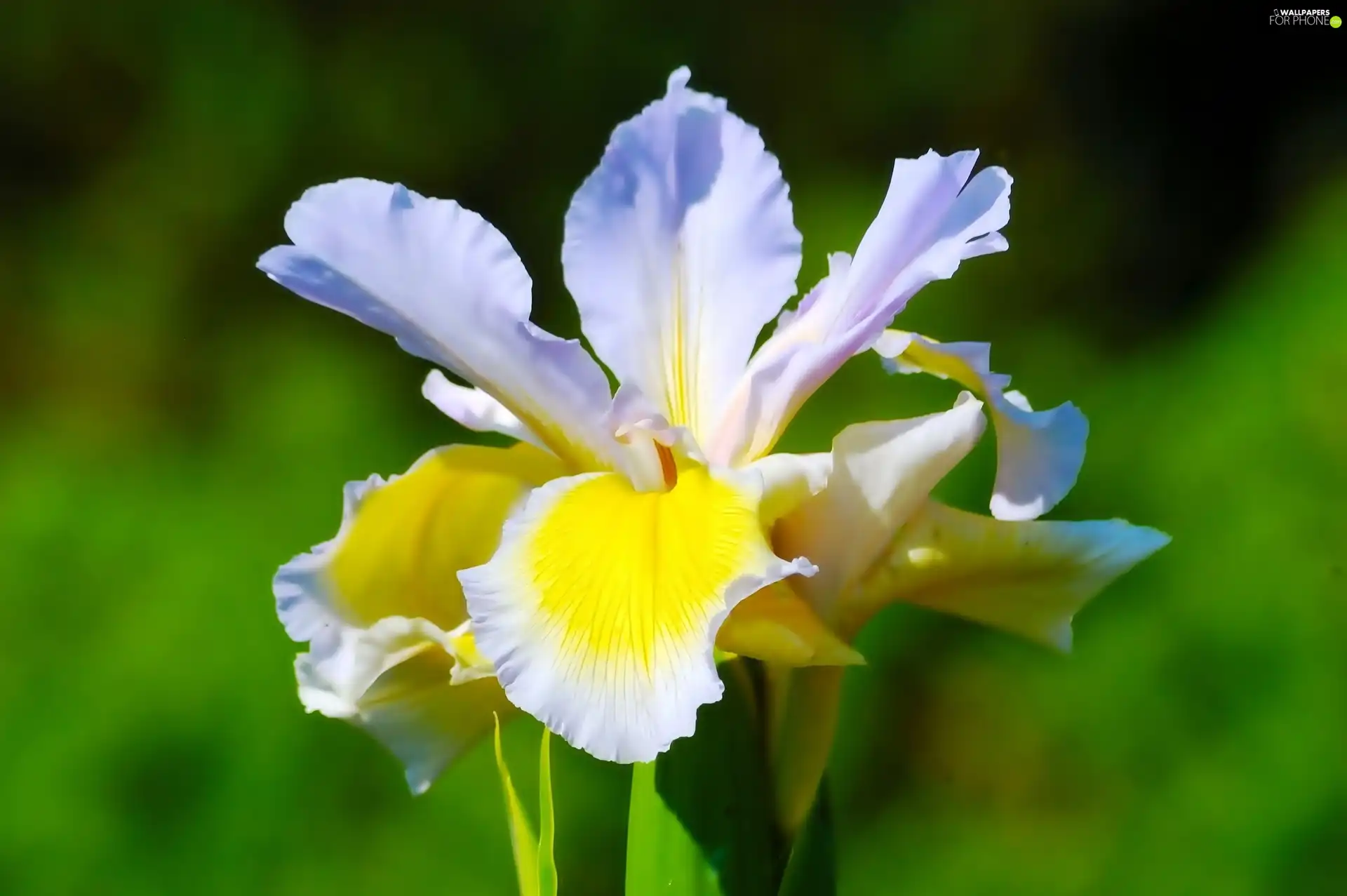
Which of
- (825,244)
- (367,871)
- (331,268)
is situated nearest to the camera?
(331,268)

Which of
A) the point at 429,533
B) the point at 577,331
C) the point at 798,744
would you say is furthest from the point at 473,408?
the point at 577,331

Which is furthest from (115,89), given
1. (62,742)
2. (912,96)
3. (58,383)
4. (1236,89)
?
(1236,89)

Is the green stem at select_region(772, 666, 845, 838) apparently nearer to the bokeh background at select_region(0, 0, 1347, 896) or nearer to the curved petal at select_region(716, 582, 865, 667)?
the curved petal at select_region(716, 582, 865, 667)

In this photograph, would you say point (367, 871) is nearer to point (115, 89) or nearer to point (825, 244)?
point (825, 244)

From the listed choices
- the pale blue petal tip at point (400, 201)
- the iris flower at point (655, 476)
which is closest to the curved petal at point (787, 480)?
the iris flower at point (655, 476)

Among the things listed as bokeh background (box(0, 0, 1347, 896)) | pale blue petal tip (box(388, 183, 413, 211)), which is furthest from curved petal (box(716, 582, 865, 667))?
bokeh background (box(0, 0, 1347, 896))

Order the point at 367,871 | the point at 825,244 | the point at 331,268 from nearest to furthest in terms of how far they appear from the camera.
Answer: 1. the point at 331,268
2. the point at 367,871
3. the point at 825,244
